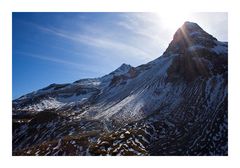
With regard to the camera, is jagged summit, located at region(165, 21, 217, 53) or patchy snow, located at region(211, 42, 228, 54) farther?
jagged summit, located at region(165, 21, 217, 53)

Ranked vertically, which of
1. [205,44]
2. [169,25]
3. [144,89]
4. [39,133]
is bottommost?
[39,133]

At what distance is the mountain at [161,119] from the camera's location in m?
43.1

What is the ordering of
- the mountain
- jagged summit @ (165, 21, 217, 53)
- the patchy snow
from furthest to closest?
jagged summit @ (165, 21, 217, 53) < the patchy snow < the mountain

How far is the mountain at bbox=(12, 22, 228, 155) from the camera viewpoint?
4312 cm

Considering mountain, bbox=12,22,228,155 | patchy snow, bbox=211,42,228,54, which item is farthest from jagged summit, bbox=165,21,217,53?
patchy snow, bbox=211,42,228,54

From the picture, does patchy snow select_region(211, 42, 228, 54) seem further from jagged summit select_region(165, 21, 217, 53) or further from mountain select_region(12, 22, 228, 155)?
jagged summit select_region(165, 21, 217, 53)

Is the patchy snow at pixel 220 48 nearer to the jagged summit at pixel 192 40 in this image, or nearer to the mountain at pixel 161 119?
the mountain at pixel 161 119

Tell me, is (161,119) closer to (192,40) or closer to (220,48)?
(220,48)

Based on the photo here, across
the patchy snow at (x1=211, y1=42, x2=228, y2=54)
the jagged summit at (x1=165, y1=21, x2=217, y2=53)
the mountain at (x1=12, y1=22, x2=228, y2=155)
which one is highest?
the jagged summit at (x1=165, y1=21, x2=217, y2=53)
